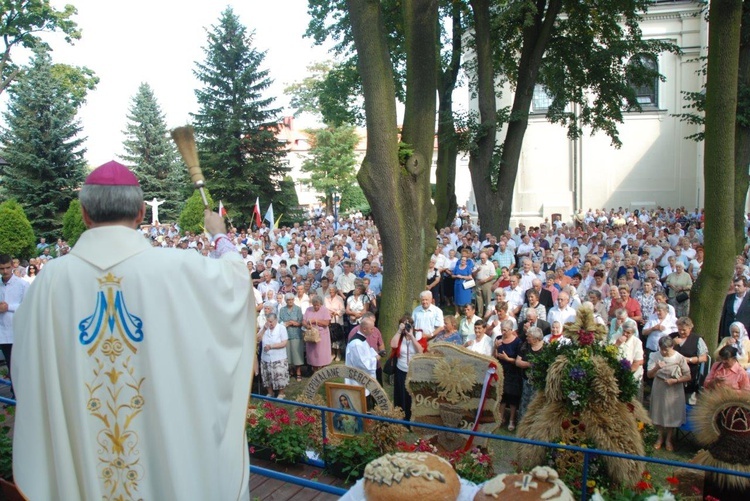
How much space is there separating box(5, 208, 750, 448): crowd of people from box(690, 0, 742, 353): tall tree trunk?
51cm

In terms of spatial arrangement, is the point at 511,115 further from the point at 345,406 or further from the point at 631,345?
the point at 345,406

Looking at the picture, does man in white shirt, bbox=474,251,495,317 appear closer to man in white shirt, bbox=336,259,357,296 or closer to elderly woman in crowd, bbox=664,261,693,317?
man in white shirt, bbox=336,259,357,296

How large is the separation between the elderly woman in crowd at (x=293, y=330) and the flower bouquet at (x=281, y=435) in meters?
4.34

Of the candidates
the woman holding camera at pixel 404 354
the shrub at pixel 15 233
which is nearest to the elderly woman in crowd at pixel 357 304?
the woman holding camera at pixel 404 354

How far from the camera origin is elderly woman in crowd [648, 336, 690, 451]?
818 centimetres

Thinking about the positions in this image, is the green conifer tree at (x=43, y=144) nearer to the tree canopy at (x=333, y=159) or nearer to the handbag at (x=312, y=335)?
the tree canopy at (x=333, y=159)

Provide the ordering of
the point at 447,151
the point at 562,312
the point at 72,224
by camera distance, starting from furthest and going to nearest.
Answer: the point at 72,224 → the point at 447,151 → the point at 562,312

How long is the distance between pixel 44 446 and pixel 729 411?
17.8 ft

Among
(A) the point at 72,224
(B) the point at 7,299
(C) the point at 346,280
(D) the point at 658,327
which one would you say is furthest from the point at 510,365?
(A) the point at 72,224

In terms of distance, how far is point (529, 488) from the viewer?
3.87m

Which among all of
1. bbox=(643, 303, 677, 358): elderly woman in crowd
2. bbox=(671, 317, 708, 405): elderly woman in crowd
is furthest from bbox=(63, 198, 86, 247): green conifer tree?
bbox=(671, 317, 708, 405): elderly woman in crowd

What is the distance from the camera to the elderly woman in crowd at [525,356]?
8594mm

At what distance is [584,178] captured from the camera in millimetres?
36469

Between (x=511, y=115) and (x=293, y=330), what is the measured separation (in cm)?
1130
